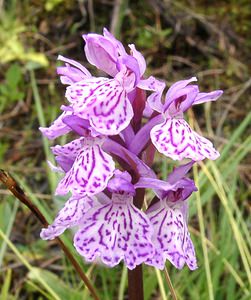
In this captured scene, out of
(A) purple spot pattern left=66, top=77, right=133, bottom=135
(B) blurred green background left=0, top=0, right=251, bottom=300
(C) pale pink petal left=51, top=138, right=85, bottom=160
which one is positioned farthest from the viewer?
(B) blurred green background left=0, top=0, right=251, bottom=300

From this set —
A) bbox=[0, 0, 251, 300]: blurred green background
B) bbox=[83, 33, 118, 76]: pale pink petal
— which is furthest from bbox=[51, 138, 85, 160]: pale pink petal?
bbox=[0, 0, 251, 300]: blurred green background

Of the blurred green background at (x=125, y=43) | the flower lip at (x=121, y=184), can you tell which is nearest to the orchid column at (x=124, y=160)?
the flower lip at (x=121, y=184)

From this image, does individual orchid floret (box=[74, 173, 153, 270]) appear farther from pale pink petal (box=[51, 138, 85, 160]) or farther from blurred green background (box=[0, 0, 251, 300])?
blurred green background (box=[0, 0, 251, 300])

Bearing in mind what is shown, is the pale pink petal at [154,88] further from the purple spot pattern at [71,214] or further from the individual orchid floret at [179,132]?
the purple spot pattern at [71,214]

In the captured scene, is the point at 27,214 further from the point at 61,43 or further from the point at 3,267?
the point at 61,43

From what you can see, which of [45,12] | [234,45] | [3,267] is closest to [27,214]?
[3,267]

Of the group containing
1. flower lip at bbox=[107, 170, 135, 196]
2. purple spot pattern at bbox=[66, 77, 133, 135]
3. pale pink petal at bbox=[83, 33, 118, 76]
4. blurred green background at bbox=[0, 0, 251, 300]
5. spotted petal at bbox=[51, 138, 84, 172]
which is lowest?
blurred green background at bbox=[0, 0, 251, 300]

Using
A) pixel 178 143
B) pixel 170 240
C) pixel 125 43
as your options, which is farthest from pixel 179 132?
pixel 125 43
